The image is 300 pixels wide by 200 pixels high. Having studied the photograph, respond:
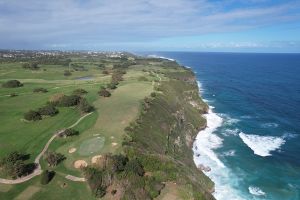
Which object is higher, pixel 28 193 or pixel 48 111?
pixel 48 111

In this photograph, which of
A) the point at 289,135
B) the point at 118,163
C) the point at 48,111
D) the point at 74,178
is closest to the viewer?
the point at 74,178

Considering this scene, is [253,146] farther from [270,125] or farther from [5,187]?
[5,187]

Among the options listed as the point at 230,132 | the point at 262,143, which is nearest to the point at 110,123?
the point at 230,132

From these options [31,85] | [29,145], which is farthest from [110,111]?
[31,85]

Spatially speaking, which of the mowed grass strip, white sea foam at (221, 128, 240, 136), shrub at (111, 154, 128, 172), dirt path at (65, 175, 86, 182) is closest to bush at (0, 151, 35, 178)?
the mowed grass strip

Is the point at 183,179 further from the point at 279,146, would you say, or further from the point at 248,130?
the point at 248,130

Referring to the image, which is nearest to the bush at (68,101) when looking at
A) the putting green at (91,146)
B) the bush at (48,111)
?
the bush at (48,111)

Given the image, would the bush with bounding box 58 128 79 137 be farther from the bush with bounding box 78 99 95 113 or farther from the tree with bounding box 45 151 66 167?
the bush with bounding box 78 99 95 113
